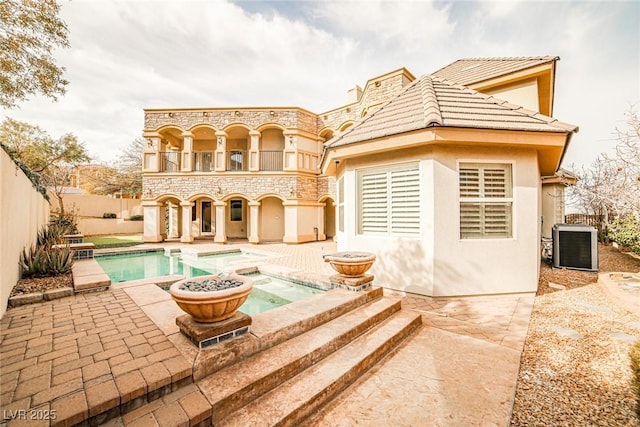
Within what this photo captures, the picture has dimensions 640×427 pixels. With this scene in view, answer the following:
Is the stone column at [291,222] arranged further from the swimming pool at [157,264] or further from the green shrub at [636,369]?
the green shrub at [636,369]

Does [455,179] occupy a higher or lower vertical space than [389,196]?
higher

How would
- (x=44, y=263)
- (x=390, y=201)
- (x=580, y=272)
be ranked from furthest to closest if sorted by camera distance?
(x=580, y=272) → (x=390, y=201) → (x=44, y=263)

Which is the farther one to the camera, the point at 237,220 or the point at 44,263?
the point at 237,220

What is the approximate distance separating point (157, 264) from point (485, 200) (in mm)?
12019

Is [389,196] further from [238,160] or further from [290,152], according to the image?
[238,160]

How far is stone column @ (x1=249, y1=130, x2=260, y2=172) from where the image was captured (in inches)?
650

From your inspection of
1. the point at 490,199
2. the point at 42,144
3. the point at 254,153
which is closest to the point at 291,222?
the point at 254,153

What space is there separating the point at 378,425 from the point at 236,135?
62.0 ft

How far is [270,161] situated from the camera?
17.2 metres

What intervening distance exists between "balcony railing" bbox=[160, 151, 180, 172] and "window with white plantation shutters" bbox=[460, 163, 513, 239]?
17.7 metres

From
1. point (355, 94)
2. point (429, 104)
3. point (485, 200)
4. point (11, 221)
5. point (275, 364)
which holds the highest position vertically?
point (355, 94)

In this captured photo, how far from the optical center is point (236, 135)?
18406mm

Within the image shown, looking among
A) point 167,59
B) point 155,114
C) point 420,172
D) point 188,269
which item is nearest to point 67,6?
point 167,59

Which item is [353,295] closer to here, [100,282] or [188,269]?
[100,282]
